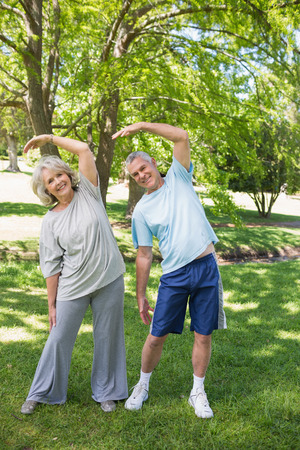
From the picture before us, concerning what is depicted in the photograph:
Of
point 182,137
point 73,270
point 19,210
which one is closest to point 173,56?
point 182,137

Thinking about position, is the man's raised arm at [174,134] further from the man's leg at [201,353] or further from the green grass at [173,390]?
the green grass at [173,390]

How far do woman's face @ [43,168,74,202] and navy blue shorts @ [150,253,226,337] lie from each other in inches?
37.3

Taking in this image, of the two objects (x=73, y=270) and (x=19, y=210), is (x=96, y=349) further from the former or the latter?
(x=19, y=210)

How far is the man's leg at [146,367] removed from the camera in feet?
9.78

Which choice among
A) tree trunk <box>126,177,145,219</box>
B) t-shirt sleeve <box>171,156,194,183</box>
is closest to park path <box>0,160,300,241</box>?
t-shirt sleeve <box>171,156,194,183</box>

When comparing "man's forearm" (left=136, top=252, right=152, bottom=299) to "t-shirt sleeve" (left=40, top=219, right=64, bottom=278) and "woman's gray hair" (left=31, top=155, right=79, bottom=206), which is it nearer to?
"t-shirt sleeve" (left=40, top=219, right=64, bottom=278)

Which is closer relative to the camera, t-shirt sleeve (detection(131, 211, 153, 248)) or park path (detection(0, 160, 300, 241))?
t-shirt sleeve (detection(131, 211, 153, 248))

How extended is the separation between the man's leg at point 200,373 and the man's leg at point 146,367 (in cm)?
26

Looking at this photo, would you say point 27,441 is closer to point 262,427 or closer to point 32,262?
point 262,427

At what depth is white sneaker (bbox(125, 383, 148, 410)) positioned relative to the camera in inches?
118

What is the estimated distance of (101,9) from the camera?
24.5 ft

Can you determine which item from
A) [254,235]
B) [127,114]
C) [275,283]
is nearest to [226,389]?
[275,283]

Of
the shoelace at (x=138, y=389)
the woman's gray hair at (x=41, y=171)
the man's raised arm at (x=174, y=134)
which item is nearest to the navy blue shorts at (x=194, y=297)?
the shoelace at (x=138, y=389)

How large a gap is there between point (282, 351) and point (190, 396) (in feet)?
4.81
